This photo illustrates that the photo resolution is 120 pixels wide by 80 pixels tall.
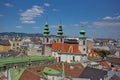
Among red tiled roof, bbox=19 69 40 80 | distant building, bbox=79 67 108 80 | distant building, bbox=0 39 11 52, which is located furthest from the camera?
distant building, bbox=0 39 11 52

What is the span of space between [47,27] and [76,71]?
10735 mm

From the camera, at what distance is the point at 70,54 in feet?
68.3

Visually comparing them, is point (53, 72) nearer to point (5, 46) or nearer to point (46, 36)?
point (46, 36)

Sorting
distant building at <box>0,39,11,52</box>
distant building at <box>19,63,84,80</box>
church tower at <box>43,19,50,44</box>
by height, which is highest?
church tower at <box>43,19,50,44</box>

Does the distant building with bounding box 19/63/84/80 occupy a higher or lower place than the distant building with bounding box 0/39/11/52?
lower

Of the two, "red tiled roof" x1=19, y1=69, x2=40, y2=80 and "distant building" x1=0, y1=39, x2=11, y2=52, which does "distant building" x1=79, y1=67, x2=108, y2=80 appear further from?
"distant building" x1=0, y1=39, x2=11, y2=52

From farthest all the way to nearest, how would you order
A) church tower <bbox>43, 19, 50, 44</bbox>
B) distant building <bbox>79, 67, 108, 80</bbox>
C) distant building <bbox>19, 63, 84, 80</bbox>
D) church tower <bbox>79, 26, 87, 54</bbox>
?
church tower <bbox>43, 19, 50, 44</bbox> < church tower <bbox>79, 26, 87, 54</bbox> < distant building <bbox>79, 67, 108, 80</bbox> < distant building <bbox>19, 63, 84, 80</bbox>

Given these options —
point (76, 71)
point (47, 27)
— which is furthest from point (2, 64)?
point (47, 27)

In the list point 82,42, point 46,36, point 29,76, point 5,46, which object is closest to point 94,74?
point 29,76

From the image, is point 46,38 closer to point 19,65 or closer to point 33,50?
point 33,50

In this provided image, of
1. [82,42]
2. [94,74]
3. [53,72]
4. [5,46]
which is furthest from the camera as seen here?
[5,46]

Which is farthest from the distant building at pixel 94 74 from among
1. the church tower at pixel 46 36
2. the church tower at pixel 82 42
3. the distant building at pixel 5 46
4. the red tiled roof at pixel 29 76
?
the distant building at pixel 5 46

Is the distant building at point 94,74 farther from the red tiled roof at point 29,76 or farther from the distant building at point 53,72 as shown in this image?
the red tiled roof at point 29,76

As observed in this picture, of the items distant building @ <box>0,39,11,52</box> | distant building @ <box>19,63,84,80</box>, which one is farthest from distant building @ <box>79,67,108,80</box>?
distant building @ <box>0,39,11,52</box>
